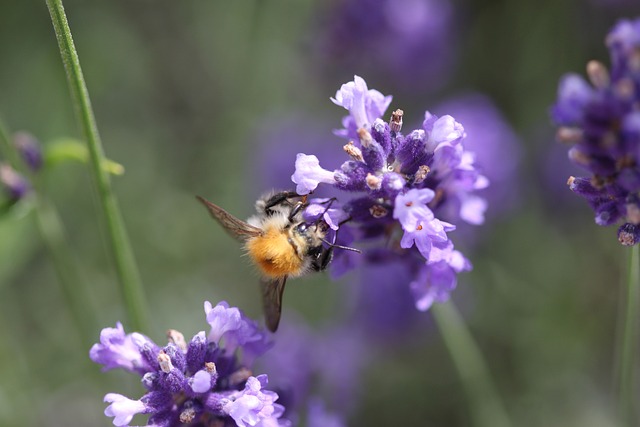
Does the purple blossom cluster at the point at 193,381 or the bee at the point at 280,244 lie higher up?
the bee at the point at 280,244

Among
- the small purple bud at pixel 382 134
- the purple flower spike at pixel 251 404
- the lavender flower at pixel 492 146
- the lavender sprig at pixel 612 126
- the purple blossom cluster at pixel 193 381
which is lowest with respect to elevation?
the purple flower spike at pixel 251 404

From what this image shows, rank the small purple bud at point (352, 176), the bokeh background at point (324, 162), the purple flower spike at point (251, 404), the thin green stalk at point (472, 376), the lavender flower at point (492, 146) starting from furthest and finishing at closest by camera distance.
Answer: the bokeh background at point (324, 162) → the lavender flower at point (492, 146) → the thin green stalk at point (472, 376) → the small purple bud at point (352, 176) → the purple flower spike at point (251, 404)

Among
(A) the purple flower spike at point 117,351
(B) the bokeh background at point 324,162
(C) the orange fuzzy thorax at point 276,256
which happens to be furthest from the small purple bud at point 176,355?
(B) the bokeh background at point 324,162

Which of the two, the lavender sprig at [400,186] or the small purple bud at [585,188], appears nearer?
the small purple bud at [585,188]

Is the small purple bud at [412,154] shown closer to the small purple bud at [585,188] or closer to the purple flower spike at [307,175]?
the purple flower spike at [307,175]

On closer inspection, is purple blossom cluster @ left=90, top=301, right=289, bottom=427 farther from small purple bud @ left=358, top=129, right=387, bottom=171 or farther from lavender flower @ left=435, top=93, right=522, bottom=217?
lavender flower @ left=435, top=93, right=522, bottom=217

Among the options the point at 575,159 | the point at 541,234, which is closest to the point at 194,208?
the point at 541,234

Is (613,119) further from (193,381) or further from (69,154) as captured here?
(69,154)
